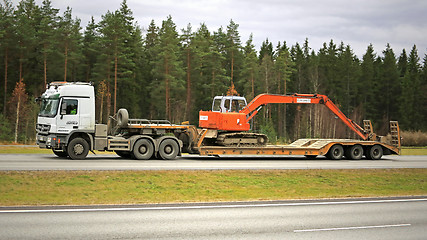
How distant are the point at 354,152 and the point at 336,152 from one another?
127cm

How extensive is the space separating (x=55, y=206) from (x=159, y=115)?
216 ft

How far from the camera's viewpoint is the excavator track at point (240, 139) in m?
25.2

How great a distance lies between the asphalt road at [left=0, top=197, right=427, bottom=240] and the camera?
885cm

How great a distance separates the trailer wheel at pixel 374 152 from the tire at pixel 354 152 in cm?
75

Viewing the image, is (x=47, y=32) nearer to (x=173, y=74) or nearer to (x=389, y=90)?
(x=173, y=74)

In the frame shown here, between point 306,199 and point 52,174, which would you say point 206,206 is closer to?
point 306,199

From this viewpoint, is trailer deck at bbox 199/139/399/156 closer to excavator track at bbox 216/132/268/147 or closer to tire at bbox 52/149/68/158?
excavator track at bbox 216/132/268/147

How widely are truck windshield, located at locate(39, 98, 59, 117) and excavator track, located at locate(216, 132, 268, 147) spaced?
8.62 m

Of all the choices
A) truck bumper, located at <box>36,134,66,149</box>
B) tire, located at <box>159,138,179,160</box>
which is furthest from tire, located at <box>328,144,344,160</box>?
truck bumper, located at <box>36,134,66,149</box>

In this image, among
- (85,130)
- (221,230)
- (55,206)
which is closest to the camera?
(221,230)

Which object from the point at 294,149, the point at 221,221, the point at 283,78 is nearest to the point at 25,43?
the point at 283,78

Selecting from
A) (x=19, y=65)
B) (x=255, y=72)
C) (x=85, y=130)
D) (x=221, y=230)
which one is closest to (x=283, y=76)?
(x=255, y=72)

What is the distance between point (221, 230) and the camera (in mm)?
9250

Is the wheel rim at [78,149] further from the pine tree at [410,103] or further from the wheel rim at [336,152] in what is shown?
the pine tree at [410,103]
